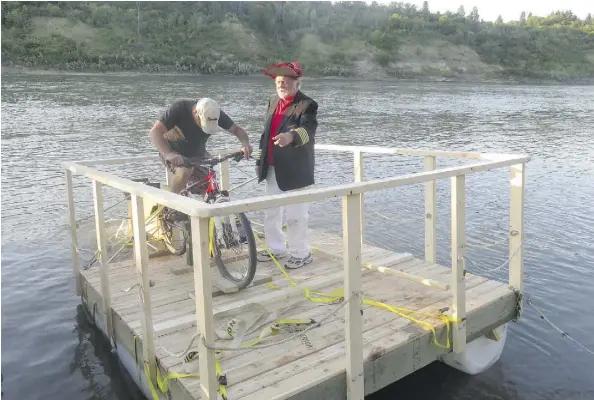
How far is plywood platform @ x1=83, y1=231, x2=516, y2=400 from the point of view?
12.3ft

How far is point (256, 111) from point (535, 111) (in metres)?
18.0

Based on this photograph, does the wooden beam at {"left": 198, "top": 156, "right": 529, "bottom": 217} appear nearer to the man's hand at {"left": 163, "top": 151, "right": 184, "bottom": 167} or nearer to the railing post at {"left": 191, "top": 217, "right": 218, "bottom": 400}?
the railing post at {"left": 191, "top": 217, "right": 218, "bottom": 400}

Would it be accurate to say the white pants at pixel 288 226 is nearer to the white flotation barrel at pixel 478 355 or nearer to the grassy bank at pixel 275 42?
the white flotation barrel at pixel 478 355

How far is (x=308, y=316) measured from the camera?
4652 mm

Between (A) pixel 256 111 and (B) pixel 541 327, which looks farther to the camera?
(A) pixel 256 111

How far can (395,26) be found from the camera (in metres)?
97.9

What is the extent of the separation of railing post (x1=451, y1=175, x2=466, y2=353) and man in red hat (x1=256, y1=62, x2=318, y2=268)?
1314 mm

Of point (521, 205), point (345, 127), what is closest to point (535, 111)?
point (345, 127)

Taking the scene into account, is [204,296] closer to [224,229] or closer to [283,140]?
[283,140]

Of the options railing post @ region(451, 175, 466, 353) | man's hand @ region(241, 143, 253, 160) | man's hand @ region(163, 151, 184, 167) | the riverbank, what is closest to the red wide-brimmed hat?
man's hand @ region(241, 143, 253, 160)

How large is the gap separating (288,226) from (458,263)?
5.54 ft

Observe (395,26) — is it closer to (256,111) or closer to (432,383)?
(256,111)

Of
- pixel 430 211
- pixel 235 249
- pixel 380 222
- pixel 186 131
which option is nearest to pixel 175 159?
pixel 186 131

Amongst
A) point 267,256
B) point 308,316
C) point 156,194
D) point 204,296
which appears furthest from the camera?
point 267,256
